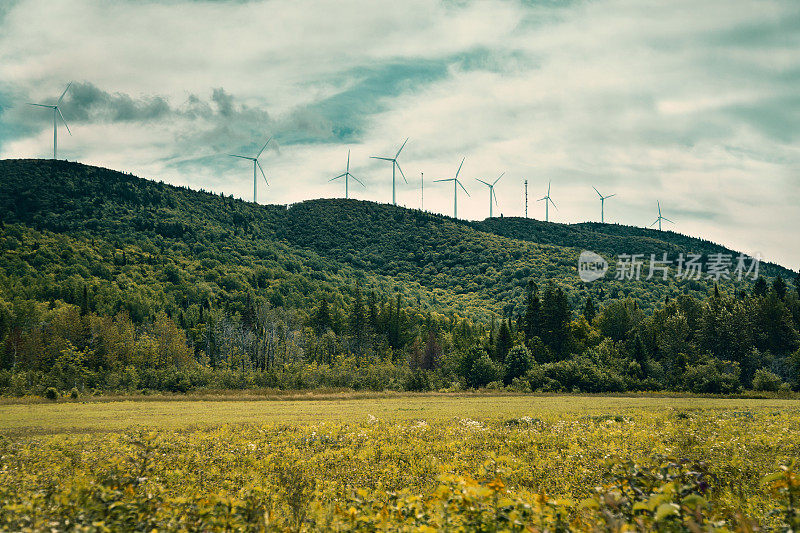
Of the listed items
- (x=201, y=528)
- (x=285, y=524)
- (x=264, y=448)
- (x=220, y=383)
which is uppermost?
(x=201, y=528)

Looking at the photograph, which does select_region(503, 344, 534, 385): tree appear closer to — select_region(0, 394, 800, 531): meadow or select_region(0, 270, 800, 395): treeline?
select_region(0, 270, 800, 395): treeline

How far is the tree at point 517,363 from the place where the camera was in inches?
4333

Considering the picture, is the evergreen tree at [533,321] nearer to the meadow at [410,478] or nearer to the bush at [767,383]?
the bush at [767,383]

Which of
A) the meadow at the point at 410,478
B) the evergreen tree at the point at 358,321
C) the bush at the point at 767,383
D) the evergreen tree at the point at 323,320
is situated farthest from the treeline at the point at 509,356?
the meadow at the point at 410,478

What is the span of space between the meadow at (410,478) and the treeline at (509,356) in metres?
61.0

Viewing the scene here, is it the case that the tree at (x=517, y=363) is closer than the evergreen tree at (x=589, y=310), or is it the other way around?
the tree at (x=517, y=363)

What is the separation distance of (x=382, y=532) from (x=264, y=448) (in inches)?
735

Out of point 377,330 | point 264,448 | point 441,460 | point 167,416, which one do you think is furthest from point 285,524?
point 377,330

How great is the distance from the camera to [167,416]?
52.6 metres

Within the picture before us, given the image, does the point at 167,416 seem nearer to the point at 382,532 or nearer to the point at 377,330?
the point at 382,532

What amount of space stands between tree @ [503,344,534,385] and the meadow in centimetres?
Result: 6660

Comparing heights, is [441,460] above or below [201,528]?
below

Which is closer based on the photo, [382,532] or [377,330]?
[382,532]

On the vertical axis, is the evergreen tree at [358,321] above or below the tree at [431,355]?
above
